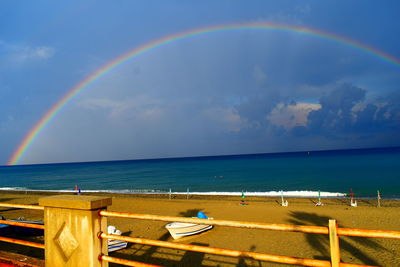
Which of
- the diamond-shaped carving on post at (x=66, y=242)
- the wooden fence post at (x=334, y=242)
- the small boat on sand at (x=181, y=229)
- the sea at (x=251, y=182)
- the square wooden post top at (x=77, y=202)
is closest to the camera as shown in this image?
the wooden fence post at (x=334, y=242)

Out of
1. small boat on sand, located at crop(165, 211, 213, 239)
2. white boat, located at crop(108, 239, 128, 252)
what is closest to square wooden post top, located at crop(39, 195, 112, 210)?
white boat, located at crop(108, 239, 128, 252)

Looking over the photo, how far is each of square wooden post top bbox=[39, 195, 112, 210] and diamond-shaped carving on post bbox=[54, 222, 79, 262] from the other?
0.90 ft

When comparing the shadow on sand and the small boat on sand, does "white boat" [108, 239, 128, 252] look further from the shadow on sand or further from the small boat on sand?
the shadow on sand

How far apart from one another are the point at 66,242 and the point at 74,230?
0.28 metres

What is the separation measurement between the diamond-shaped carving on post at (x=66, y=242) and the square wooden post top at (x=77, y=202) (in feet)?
0.90

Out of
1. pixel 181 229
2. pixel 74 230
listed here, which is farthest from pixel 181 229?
pixel 74 230

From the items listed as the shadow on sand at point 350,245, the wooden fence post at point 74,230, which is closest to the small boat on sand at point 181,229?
the shadow on sand at point 350,245

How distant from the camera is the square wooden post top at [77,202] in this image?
Answer: 311cm

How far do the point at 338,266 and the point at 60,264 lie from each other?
3.21m

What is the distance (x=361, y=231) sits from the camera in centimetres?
230

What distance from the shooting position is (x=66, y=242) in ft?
11.1

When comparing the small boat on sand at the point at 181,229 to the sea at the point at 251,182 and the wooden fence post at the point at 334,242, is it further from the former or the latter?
the sea at the point at 251,182

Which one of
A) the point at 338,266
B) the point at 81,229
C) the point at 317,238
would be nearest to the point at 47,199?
the point at 81,229

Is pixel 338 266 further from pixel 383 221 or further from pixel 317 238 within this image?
pixel 383 221
